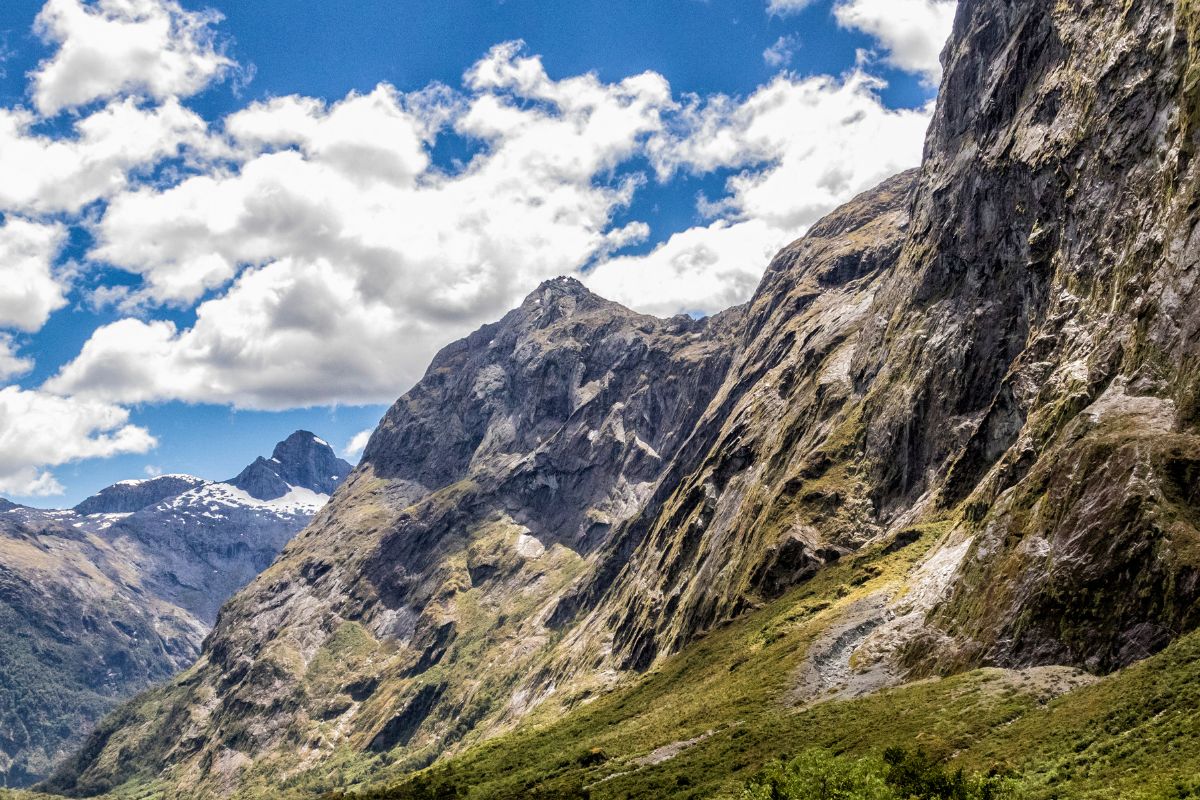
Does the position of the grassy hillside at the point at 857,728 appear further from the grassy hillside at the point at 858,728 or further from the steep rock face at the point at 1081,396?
the steep rock face at the point at 1081,396

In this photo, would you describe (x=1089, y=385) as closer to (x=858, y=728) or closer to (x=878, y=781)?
(x=858, y=728)

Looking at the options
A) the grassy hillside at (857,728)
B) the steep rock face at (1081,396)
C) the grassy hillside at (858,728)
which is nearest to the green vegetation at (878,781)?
the grassy hillside at (857,728)

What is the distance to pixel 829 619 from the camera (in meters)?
161

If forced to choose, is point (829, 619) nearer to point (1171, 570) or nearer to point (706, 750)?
point (706, 750)

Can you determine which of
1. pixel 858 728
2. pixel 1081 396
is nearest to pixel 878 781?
pixel 858 728

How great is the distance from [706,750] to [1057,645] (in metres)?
58.8

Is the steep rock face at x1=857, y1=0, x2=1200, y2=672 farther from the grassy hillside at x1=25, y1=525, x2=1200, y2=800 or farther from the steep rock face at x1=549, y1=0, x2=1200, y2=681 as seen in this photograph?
the grassy hillside at x1=25, y1=525, x2=1200, y2=800

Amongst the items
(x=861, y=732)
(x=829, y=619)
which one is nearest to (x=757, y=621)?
(x=829, y=619)

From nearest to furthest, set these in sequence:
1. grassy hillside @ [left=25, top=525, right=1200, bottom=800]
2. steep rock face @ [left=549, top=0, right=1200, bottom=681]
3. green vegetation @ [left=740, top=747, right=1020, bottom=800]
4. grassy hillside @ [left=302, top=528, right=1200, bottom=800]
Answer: grassy hillside @ [left=302, top=528, right=1200, bottom=800]
grassy hillside @ [left=25, top=525, right=1200, bottom=800]
green vegetation @ [left=740, top=747, right=1020, bottom=800]
steep rock face @ [left=549, top=0, right=1200, bottom=681]

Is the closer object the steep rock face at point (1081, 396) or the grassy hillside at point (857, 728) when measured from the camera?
the grassy hillside at point (857, 728)

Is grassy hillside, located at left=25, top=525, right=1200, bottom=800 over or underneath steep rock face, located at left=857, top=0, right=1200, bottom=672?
underneath

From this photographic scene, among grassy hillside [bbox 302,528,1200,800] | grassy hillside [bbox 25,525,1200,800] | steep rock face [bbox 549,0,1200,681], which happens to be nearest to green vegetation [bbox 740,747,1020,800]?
grassy hillside [bbox 25,525,1200,800]

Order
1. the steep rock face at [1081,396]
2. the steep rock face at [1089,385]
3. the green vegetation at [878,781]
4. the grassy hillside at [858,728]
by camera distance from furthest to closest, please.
A: the steep rock face at [1081,396] < the steep rock face at [1089,385] < the green vegetation at [878,781] < the grassy hillside at [858,728]

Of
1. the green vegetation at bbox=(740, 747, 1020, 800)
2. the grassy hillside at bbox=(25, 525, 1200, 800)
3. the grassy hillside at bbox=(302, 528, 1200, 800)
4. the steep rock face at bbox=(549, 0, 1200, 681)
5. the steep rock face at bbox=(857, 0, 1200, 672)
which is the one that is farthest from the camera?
the steep rock face at bbox=(549, 0, 1200, 681)
